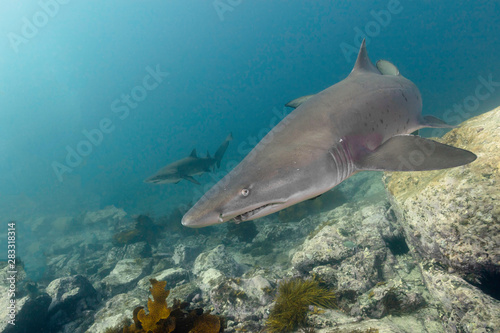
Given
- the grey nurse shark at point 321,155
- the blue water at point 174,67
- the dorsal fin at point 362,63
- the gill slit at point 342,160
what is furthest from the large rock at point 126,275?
the blue water at point 174,67

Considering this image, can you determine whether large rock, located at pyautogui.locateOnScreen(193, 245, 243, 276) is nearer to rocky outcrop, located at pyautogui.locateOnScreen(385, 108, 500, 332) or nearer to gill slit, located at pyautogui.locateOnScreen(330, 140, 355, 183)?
rocky outcrop, located at pyautogui.locateOnScreen(385, 108, 500, 332)

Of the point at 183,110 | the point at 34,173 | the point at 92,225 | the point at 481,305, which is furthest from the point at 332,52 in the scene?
the point at 34,173

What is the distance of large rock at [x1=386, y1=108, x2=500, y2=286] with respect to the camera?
2613mm

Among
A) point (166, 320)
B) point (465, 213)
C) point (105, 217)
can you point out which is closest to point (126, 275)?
point (166, 320)

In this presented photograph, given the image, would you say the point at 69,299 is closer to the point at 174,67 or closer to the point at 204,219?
the point at 204,219

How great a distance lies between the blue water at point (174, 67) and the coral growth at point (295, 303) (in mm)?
41870

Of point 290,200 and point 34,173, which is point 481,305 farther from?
point 34,173

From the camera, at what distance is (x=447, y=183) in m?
3.19

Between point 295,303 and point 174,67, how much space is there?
13679cm

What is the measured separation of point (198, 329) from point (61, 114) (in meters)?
181

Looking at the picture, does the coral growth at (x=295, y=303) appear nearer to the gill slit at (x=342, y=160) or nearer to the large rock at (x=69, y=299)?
the gill slit at (x=342, y=160)

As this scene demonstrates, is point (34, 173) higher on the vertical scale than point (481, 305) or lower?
higher

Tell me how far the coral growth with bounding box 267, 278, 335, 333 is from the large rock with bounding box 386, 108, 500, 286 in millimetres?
1700

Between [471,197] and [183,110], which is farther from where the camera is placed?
[183,110]
